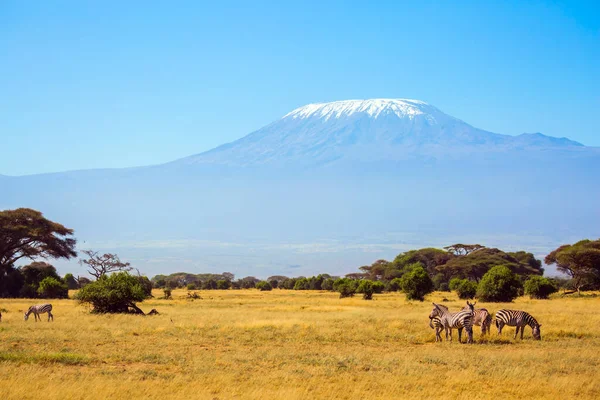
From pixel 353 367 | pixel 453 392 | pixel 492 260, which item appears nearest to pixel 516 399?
pixel 453 392

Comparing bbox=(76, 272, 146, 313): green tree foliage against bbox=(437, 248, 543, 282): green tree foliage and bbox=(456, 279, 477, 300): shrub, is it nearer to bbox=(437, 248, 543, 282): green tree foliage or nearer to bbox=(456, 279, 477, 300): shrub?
bbox=(456, 279, 477, 300): shrub

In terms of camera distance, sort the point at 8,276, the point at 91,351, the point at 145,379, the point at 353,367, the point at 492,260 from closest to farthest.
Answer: the point at 145,379
the point at 353,367
the point at 91,351
the point at 8,276
the point at 492,260

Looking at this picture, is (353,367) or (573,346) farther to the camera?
(573,346)

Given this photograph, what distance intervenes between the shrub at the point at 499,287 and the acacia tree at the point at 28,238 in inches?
1392

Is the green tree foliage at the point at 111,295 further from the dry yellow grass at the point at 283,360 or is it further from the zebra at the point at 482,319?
the zebra at the point at 482,319

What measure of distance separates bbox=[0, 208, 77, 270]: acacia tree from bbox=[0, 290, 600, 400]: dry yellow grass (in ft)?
93.6

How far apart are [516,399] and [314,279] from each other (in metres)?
67.9

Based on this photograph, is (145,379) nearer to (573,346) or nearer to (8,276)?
(573,346)

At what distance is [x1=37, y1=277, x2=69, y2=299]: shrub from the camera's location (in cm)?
5169

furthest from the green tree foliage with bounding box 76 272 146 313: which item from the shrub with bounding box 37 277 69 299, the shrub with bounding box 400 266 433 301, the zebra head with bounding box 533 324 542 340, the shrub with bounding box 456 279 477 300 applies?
the shrub with bounding box 456 279 477 300

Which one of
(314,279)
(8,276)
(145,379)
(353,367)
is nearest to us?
(145,379)

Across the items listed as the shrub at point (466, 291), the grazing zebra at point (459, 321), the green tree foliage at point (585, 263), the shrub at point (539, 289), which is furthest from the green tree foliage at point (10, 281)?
the green tree foliage at point (585, 263)

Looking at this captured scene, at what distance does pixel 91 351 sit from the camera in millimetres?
19984

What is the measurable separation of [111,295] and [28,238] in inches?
1068
